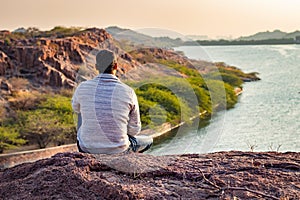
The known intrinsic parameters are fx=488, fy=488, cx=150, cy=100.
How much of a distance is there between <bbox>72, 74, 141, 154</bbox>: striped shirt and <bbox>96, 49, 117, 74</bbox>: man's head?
79mm

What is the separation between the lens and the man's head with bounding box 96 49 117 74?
Answer: 352 centimetres

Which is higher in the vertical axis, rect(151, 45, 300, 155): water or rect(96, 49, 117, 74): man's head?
rect(96, 49, 117, 74): man's head

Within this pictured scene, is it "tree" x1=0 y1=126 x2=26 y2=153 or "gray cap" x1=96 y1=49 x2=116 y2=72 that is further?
"tree" x1=0 y1=126 x2=26 y2=153

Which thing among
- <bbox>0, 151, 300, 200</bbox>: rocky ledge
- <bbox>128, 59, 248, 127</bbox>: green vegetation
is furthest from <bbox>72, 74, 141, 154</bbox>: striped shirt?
<bbox>128, 59, 248, 127</bbox>: green vegetation

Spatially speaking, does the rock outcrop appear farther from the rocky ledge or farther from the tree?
the rocky ledge

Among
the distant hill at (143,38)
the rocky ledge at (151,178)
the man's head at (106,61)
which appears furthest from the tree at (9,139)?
the rocky ledge at (151,178)

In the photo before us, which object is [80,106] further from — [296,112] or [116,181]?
[296,112]

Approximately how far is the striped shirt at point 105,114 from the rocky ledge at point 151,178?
0.51 m

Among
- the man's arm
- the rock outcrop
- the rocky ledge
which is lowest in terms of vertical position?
the rock outcrop

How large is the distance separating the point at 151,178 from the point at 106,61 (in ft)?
4.26

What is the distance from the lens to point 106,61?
3549mm

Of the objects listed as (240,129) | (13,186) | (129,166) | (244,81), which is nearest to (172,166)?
(129,166)

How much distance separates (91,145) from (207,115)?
17.5 m

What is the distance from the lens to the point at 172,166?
2662 millimetres
